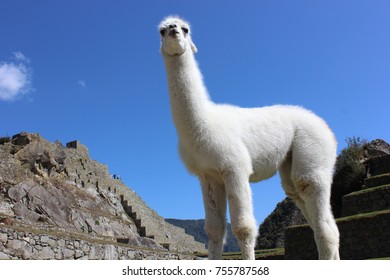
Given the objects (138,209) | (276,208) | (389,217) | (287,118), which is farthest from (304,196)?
(138,209)

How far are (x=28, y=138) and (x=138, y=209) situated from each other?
47.6 ft

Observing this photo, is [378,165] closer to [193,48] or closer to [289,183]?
[289,183]

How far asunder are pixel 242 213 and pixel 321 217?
119cm

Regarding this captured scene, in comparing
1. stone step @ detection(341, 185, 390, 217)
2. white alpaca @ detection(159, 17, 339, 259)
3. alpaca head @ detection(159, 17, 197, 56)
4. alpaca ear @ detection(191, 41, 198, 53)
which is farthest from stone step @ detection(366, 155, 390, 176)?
alpaca head @ detection(159, 17, 197, 56)

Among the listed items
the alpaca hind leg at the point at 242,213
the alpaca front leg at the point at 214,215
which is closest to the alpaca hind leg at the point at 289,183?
the alpaca front leg at the point at 214,215

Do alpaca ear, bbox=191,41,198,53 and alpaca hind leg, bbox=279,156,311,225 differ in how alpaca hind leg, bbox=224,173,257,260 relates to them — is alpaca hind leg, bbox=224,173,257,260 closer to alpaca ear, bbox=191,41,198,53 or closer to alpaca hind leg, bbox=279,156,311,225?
alpaca hind leg, bbox=279,156,311,225

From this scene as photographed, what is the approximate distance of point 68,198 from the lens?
29.0 meters

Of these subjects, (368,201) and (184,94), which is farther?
(368,201)

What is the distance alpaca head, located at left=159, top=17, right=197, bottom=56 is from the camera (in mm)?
4828

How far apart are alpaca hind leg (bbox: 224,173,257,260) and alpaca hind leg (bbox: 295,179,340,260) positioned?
1.00m

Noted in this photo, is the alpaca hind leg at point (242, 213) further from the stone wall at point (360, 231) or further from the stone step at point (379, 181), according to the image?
the stone step at point (379, 181)

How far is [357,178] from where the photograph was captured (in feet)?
78.6

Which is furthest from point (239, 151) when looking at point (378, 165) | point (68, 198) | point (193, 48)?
point (68, 198)

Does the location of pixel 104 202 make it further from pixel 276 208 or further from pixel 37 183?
pixel 276 208
